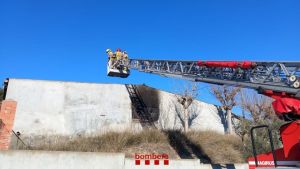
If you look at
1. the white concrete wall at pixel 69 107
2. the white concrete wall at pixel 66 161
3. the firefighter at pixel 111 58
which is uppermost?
the firefighter at pixel 111 58

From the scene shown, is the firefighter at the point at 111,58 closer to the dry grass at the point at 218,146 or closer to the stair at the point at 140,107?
the stair at the point at 140,107

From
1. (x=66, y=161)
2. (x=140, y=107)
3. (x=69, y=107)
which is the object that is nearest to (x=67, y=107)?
(x=69, y=107)

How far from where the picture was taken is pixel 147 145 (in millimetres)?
17328

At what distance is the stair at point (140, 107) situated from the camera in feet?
69.5

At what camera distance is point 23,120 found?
712 inches

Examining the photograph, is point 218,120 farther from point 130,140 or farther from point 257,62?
point 257,62

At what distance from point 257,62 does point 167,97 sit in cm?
1371

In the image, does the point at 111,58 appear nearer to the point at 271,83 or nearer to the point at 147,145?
the point at 147,145

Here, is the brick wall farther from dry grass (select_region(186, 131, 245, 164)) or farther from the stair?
dry grass (select_region(186, 131, 245, 164))

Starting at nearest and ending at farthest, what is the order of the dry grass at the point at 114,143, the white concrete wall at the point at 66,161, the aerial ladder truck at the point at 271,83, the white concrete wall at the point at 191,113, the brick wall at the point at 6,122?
the aerial ladder truck at the point at 271,83 → the white concrete wall at the point at 66,161 → the brick wall at the point at 6,122 → the dry grass at the point at 114,143 → the white concrete wall at the point at 191,113

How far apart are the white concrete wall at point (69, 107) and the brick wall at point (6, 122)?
5.33m

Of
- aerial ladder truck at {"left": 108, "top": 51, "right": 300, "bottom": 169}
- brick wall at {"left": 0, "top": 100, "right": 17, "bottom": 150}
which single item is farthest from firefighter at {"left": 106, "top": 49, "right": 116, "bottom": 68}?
brick wall at {"left": 0, "top": 100, "right": 17, "bottom": 150}

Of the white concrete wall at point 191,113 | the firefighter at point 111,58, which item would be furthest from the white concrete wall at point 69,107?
the firefighter at point 111,58

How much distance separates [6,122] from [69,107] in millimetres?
6791
